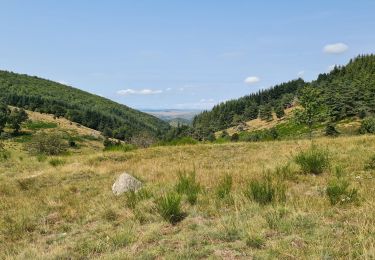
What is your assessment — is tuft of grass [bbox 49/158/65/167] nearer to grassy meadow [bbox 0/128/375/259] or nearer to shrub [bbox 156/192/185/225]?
grassy meadow [bbox 0/128/375/259]

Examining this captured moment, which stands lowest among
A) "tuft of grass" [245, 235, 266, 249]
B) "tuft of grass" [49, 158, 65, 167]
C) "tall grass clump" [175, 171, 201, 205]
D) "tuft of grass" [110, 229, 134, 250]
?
"tuft of grass" [110, 229, 134, 250]

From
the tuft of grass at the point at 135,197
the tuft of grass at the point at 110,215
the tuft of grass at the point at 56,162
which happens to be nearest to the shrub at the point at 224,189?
the tuft of grass at the point at 135,197

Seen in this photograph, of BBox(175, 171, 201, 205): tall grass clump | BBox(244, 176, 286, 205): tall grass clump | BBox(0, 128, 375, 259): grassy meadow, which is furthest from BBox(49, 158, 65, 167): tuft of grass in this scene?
BBox(244, 176, 286, 205): tall grass clump

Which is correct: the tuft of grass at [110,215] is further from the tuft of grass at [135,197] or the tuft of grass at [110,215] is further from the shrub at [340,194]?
the shrub at [340,194]

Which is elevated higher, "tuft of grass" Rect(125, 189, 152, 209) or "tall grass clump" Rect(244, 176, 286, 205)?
"tall grass clump" Rect(244, 176, 286, 205)

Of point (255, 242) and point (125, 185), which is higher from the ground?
point (125, 185)

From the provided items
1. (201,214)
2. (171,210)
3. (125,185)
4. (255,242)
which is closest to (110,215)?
(171,210)

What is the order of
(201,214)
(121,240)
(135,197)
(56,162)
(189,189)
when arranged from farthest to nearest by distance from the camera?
(56,162) < (189,189) < (135,197) < (201,214) < (121,240)

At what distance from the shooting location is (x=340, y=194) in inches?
302

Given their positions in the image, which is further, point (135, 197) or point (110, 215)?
point (135, 197)

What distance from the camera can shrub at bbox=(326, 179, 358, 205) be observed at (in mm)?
7420

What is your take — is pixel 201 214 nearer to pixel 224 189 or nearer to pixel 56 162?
pixel 224 189

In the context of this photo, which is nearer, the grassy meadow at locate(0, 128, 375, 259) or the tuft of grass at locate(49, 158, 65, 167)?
the grassy meadow at locate(0, 128, 375, 259)

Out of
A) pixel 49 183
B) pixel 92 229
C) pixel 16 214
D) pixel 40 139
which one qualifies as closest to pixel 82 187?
pixel 49 183
